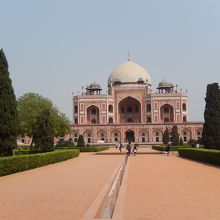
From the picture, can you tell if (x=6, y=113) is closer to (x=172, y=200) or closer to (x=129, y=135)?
(x=172, y=200)

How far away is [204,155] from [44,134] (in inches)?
346

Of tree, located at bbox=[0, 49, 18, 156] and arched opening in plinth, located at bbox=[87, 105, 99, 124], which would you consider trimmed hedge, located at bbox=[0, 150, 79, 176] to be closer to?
tree, located at bbox=[0, 49, 18, 156]

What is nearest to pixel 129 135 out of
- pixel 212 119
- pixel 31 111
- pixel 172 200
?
pixel 31 111

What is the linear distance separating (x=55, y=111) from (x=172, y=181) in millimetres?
28176

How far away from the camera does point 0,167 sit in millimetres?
10852

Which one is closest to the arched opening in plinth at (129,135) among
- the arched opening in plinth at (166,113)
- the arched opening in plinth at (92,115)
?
the arched opening in plinth at (92,115)

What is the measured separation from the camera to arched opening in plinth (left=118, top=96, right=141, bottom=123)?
6322cm

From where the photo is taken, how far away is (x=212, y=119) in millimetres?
20938

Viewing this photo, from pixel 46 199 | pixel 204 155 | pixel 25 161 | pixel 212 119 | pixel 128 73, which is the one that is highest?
pixel 128 73

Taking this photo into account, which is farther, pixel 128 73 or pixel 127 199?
pixel 128 73

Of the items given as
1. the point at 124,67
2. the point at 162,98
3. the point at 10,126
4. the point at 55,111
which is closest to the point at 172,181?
the point at 10,126

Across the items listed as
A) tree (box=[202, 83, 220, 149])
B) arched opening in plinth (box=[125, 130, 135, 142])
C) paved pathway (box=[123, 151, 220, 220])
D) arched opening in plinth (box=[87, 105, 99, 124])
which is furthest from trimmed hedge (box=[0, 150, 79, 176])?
arched opening in plinth (box=[87, 105, 99, 124])

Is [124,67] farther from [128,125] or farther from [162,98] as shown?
[128,125]

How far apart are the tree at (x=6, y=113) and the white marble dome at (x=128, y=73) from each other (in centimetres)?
4864
